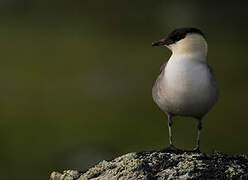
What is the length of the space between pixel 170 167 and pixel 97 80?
90.0 ft

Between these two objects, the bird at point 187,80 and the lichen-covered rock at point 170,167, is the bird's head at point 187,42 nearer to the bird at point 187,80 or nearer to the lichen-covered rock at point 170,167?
A: the bird at point 187,80

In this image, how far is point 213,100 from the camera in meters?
9.95

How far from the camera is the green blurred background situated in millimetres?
26234

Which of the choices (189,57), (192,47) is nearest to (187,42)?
(192,47)

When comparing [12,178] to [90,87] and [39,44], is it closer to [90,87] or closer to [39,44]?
[90,87]

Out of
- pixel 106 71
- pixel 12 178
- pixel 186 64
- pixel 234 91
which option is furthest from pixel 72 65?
pixel 186 64

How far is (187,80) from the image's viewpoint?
32.0 ft

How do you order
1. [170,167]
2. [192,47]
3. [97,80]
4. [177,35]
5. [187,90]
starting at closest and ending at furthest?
1. [170,167]
2. [187,90]
3. [192,47]
4. [177,35]
5. [97,80]

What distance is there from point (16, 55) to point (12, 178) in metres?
18.5

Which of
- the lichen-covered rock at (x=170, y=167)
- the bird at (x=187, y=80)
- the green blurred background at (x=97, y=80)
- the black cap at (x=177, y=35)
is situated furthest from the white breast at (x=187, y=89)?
the green blurred background at (x=97, y=80)

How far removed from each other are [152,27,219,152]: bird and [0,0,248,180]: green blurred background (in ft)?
42.3

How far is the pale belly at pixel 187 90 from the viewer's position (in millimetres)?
9703

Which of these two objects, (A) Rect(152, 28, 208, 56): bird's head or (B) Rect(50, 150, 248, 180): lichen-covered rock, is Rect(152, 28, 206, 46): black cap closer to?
(A) Rect(152, 28, 208, 56): bird's head

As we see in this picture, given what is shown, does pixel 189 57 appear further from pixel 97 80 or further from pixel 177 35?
pixel 97 80
